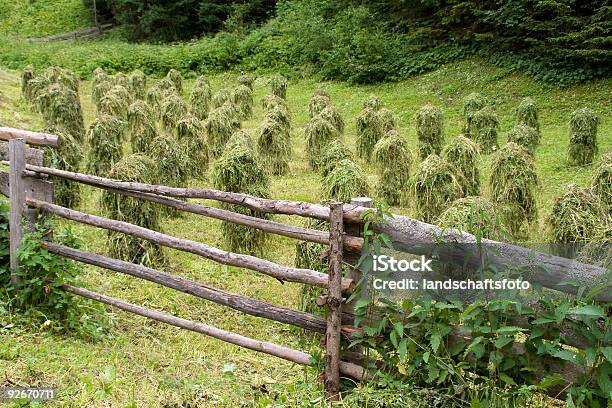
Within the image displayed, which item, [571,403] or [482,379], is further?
[482,379]

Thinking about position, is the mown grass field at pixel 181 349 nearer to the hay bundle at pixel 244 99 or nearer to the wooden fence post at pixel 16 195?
the wooden fence post at pixel 16 195

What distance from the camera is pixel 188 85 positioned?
81.3 ft

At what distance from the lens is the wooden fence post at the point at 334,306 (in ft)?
12.8

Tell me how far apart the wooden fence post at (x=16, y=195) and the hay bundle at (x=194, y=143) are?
5784 millimetres

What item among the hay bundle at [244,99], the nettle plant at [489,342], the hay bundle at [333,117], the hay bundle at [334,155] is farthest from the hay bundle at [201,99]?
the nettle plant at [489,342]

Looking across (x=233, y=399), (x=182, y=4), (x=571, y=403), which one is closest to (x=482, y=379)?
(x=571, y=403)

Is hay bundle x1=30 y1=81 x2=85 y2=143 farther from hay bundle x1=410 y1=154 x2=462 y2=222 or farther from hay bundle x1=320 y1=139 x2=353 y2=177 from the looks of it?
hay bundle x1=410 y1=154 x2=462 y2=222

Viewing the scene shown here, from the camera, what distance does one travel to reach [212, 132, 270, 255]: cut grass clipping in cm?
800

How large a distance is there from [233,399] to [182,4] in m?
30.9

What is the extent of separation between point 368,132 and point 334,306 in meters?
9.33

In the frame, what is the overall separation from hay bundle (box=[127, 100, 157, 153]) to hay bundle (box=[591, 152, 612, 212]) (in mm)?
7145

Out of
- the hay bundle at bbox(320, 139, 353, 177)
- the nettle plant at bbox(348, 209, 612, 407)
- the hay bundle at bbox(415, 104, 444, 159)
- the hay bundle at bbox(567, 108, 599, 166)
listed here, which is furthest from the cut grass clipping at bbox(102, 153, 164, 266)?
the hay bundle at bbox(567, 108, 599, 166)

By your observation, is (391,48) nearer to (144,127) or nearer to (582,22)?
(582,22)

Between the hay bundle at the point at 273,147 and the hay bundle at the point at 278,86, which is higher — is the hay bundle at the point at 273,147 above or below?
below
